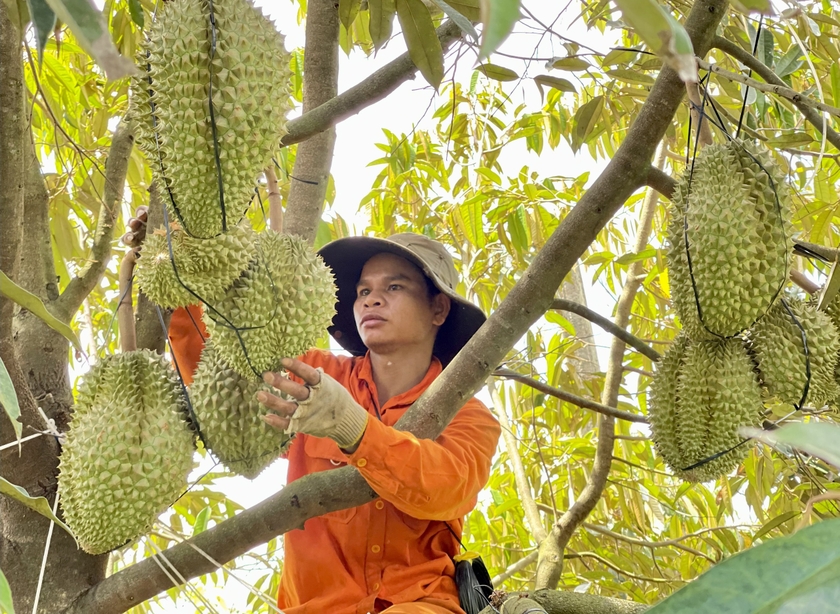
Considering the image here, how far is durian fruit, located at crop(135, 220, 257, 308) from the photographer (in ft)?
3.67

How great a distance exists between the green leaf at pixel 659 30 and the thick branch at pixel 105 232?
1287 millimetres

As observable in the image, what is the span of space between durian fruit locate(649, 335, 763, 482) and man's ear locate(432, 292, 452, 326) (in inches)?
29.1

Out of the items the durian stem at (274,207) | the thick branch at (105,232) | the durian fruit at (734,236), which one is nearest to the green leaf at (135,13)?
the durian stem at (274,207)

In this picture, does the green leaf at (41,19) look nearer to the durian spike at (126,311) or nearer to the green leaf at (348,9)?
the durian spike at (126,311)

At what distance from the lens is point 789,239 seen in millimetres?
1272

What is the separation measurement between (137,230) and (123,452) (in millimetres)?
424

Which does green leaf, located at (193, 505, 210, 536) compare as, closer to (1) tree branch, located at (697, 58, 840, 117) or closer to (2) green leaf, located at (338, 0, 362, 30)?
(2) green leaf, located at (338, 0, 362, 30)

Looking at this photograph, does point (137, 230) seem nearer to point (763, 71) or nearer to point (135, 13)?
point (135, 13)

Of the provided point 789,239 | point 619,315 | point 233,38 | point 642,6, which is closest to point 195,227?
point 233,38

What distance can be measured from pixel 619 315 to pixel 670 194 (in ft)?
3.35

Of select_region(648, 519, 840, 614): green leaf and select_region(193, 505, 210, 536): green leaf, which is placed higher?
select_region(193, 505, 210, 536): green leaf

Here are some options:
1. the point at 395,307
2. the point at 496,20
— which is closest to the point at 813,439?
the point at 496,20

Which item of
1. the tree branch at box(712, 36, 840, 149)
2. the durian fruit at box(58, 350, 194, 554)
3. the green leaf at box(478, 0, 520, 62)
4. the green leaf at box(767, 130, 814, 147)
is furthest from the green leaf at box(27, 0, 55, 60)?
the green leaf at box(767, 130, 814, 147)

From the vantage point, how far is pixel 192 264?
44.4 inches
